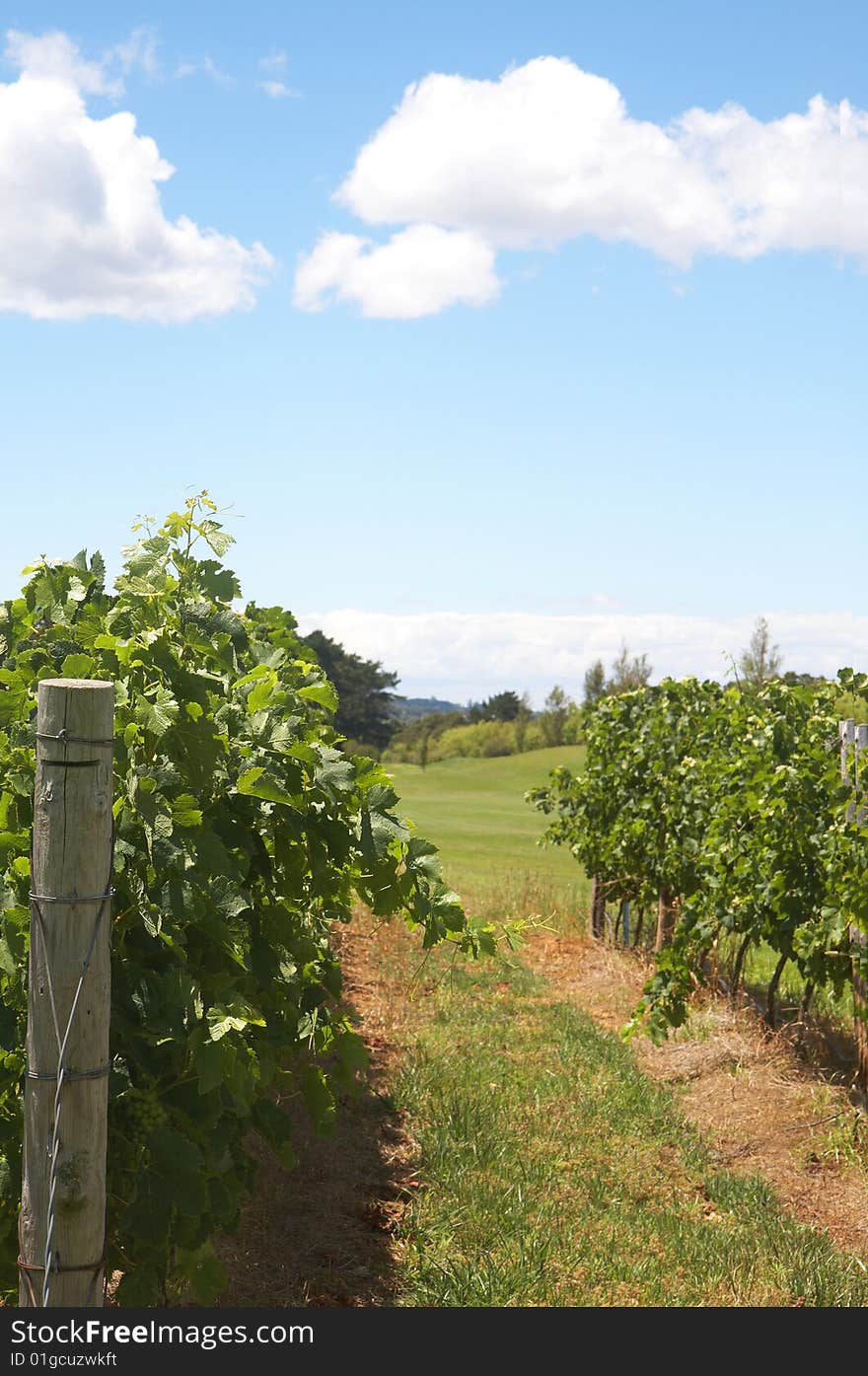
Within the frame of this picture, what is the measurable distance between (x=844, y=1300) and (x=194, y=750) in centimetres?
369

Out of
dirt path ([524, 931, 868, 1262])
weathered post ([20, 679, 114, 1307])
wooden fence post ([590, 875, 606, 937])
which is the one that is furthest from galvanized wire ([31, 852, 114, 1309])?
wooden fence post ([590, 875, 606, 937])

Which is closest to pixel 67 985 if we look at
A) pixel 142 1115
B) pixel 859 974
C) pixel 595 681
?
pixel 142 1115

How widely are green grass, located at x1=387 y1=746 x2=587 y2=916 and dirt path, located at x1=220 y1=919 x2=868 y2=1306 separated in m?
4.57

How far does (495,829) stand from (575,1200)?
2532 centimetres

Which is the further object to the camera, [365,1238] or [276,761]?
[365,1238]

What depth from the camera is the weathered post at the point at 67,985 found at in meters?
2.71

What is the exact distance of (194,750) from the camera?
127 inches

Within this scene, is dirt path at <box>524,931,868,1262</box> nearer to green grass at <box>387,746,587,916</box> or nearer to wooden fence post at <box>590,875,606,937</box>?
wooden fence post at <box>590,875,606,937</box>

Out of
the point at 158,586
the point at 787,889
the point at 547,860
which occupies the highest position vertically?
the point at 158,586

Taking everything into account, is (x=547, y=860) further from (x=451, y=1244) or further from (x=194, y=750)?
(x=194, y=750)

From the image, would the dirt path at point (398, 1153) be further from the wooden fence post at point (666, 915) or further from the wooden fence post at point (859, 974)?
the wooden fence post at point (666, 915)

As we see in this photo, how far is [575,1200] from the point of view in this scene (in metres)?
5.77

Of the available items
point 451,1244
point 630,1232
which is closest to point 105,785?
point 451,1244

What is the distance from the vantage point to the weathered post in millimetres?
2707
